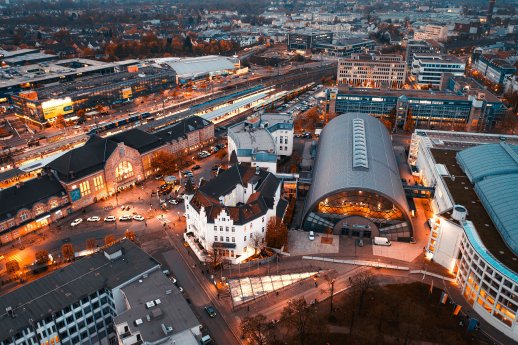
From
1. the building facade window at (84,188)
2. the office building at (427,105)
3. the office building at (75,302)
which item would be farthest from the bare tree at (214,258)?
the office building at (427,105)

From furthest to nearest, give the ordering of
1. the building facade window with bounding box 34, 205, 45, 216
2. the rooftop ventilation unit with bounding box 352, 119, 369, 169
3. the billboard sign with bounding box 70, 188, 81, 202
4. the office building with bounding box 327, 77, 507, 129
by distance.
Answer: the office building with bounding box 327, 77, 507, 129
the billboard sign with bounding box 70, 188, 81, 202
the rooftop ventilation unit with bounding box 352, 119, 369, 169
the building facade window with bounding box 34, 205, 45, 216

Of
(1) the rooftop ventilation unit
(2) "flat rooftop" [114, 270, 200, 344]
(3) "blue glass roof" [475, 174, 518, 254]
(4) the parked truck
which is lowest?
(4) the parked truck

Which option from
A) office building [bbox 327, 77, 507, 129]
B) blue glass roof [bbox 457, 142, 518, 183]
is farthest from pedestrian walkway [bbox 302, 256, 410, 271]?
office building [bbox 327, 77, 507, 129]

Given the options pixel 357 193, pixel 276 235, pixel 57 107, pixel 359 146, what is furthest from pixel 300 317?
pixel 57 107

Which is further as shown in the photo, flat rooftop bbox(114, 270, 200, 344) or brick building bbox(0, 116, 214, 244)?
brick building bbox(0, 116, 214, 244)

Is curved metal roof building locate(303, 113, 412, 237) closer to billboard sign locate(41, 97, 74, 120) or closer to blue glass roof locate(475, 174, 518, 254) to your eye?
blue glass roof locate(475, 174, 518, 254)

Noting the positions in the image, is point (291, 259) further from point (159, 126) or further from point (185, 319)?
point (159, 126)

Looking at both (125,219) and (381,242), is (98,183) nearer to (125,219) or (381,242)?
(125,219)

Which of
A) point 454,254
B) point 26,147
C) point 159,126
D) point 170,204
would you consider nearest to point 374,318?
point 454,254
